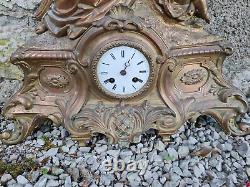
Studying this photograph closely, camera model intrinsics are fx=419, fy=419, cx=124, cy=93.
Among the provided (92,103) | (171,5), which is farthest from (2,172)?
(171,5)

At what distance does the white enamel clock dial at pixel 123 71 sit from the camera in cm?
221

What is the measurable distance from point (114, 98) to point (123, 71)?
0.18m

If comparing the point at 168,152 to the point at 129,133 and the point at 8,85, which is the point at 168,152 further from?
the point at 8,85

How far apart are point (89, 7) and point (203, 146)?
102cm

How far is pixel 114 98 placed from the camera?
235cm

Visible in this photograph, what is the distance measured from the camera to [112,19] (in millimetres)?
2129

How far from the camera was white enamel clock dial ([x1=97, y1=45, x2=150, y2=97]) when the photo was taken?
7.25 ft

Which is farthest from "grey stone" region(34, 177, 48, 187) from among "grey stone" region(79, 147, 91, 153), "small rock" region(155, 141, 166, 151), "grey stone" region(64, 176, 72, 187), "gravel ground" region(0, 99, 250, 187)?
"small rock" region(155, 141, 166, 151)

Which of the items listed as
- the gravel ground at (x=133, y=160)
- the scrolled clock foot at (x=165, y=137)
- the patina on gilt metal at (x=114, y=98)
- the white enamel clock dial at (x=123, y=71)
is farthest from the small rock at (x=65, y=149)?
the scrolled clock foot at (x=165, y=137)

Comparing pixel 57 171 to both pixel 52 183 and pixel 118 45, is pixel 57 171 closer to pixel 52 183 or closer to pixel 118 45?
pixel 52 183

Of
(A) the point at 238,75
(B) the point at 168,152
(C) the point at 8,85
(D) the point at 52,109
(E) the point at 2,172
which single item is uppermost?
(A) the point at 238,75

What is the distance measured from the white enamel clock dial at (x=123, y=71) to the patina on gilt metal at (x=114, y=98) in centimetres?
5

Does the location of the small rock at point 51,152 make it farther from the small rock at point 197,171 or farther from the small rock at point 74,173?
the small rock at point 197,171

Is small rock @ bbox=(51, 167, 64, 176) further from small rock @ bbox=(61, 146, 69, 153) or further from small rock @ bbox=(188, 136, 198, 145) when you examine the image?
small rock @ bbox=(188, 136, 198, 145)
